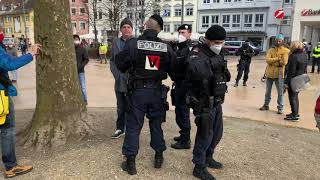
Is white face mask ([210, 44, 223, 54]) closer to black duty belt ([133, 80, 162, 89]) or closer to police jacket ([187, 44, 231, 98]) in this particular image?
police jacket ([187, 44, 231, 98])

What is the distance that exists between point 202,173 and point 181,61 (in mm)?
1466

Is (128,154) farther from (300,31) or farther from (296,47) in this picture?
(300,31)

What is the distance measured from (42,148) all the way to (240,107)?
552cm

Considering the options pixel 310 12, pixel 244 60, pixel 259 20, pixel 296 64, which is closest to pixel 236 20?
pixel 259 20

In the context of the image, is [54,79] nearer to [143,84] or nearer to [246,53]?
[143,84]

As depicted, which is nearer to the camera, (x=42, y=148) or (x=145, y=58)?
(x=145, y=58)

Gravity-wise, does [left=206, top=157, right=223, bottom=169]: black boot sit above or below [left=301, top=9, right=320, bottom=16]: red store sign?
below

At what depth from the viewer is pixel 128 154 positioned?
13.4ft

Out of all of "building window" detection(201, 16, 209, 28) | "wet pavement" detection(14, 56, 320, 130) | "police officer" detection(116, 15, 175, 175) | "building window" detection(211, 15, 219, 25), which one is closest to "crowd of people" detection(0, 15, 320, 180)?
"police officer" detection(116, 15, 175, 175)

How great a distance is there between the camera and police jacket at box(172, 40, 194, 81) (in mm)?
4379

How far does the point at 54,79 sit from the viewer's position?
486cm

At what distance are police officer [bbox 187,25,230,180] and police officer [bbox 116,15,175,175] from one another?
362 mm

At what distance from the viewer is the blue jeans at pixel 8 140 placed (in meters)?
3.94

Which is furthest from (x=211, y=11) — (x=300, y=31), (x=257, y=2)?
(x=300, y=31)
